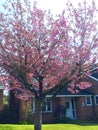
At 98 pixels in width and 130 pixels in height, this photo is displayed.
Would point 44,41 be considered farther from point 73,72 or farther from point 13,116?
point 13,116

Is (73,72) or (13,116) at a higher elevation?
(73,72)

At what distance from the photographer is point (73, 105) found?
3728 cm

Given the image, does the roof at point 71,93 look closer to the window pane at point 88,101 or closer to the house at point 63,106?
the house at point 63,106

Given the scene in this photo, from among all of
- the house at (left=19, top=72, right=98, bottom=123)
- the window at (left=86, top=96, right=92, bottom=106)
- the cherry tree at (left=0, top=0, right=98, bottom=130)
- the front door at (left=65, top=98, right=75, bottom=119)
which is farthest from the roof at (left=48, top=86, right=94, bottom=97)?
the cherry tree at (left=0, top=0, right=98, bottom=130)

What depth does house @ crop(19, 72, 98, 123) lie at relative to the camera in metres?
34.1

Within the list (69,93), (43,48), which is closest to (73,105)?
(69,93)

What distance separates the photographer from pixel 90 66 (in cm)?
1673

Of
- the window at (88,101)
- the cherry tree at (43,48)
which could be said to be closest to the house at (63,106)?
the window at (88,101)

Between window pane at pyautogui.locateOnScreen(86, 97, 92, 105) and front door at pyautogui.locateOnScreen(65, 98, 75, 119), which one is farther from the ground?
window pane at pyautogui.locateOnScreen(86, 97, 92, 105)

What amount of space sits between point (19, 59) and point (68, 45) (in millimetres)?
2767

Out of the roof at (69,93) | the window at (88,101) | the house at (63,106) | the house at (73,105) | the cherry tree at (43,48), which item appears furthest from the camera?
the window at (88,101)

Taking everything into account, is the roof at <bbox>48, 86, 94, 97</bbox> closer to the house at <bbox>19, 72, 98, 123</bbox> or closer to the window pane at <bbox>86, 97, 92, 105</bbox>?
the house at <bbox>19, 72, 98, 123</bbox>

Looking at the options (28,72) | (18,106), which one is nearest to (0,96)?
(18,106)

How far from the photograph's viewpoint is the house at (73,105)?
3406cm
